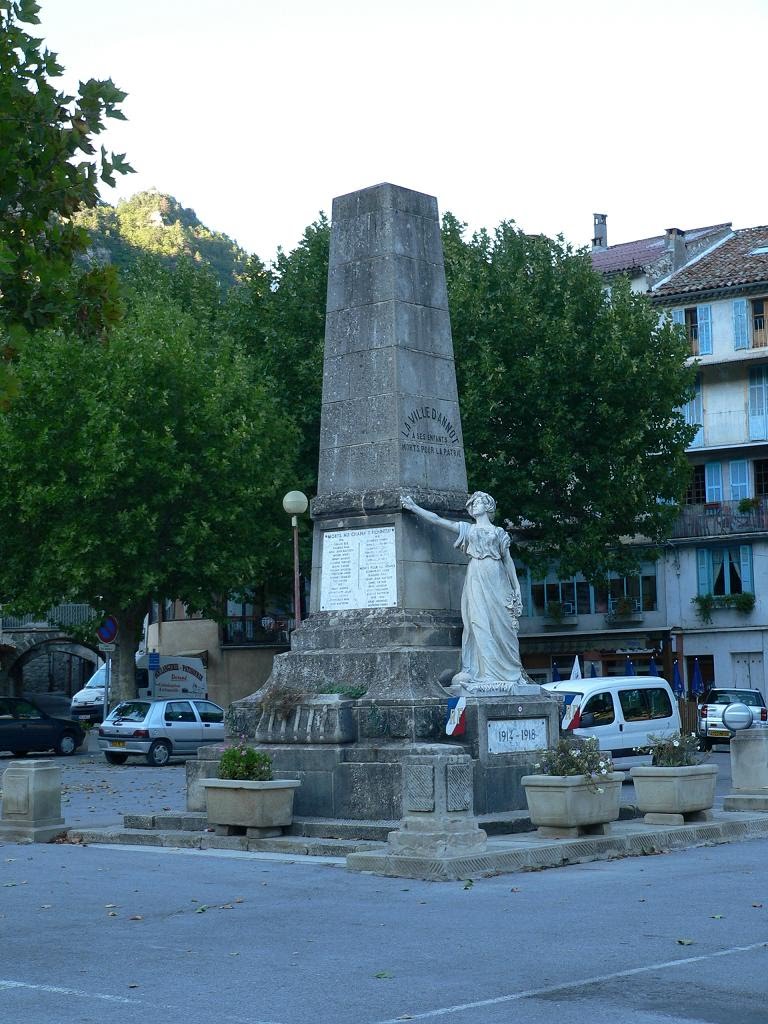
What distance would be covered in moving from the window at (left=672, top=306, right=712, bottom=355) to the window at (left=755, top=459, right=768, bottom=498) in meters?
4.25

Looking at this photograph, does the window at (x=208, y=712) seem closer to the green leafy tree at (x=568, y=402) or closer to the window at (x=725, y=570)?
the green leafy tree at (x=568, y=402)

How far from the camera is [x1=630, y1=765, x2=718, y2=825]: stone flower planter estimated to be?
1619 centimetres

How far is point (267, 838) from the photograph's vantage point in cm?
1566

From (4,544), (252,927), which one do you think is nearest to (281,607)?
(4,544)

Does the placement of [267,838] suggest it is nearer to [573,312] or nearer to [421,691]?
[421,691]

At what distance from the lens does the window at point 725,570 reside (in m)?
51.8

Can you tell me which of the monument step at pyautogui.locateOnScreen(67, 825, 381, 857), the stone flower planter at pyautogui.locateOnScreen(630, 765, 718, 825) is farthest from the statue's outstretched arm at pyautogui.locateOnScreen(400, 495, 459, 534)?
the monument step at pyautogui.locateOnScreen(67, 825, 381, 857)

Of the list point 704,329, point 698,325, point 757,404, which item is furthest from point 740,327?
point 757,404

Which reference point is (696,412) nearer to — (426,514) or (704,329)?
(704,329)

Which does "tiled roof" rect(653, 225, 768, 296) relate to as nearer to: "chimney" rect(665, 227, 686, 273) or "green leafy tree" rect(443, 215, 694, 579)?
"chimney" rect(665, 227, 686, 273)

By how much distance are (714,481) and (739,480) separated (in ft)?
2.96

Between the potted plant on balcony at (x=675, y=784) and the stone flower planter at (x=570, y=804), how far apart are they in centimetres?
125

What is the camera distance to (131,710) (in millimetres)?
34125

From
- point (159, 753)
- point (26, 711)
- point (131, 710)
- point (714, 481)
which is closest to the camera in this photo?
point (159, 753)
